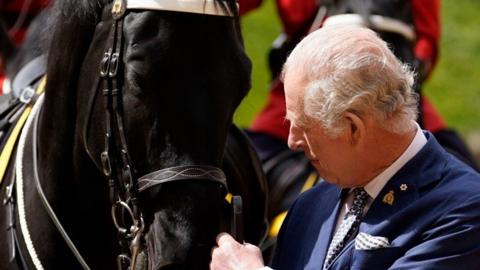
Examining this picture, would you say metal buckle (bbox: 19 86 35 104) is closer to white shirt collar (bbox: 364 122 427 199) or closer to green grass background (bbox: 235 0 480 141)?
white shirt collar (bbox: 364 122 427 199)

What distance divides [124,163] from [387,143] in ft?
2.63

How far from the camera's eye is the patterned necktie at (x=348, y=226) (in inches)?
122

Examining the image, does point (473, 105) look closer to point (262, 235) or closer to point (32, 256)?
point (262, 235)

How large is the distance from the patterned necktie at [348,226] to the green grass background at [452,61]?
710cm

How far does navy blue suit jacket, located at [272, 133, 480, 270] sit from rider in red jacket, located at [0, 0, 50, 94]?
11.9ft

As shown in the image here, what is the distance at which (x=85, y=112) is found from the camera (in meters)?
3.61

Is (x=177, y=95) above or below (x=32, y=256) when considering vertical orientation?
above

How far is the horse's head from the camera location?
3.29 metres

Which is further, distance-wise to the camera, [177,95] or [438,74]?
[438,74]

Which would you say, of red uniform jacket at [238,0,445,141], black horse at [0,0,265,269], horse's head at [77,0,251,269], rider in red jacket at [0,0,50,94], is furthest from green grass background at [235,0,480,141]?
horse's head at [77,0,251,269]

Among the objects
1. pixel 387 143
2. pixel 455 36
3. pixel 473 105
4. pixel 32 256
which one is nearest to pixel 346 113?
pixel 387 143

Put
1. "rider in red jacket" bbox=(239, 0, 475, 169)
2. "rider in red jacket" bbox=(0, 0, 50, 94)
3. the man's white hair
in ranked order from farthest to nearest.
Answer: "rider in red jacket" bbox=(0, 0, 50, 94) → "rider in red jacket" bbox=(239, 0, 475, 169) → the man's white hair

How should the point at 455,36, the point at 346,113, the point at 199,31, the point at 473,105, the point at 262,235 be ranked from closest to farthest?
the point at 346,113
the point at 199,31
the point at 262,235
the point at 473,105
the point at 455,36

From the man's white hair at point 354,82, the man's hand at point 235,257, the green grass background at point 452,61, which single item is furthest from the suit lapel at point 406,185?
the green grass background at point 452,61
